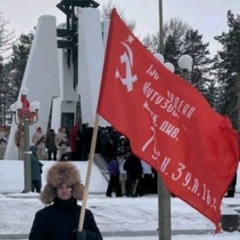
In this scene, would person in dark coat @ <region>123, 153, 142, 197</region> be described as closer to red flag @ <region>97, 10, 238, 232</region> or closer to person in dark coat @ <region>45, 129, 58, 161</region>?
person in dark coat @ <region>45, 129, 58, 161</region>

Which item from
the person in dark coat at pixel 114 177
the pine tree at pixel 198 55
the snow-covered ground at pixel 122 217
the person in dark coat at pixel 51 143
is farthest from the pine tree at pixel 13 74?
the snow-covered ground at pixel 122 217

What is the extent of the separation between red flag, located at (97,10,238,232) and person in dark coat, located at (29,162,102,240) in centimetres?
82

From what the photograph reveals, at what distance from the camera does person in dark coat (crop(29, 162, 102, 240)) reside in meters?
4.95

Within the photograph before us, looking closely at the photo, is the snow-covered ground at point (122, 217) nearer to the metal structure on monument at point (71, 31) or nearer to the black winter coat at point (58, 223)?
the black winter coat at point (58, 223)

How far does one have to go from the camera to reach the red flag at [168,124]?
5.91 metres

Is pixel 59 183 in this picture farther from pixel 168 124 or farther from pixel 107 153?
pixel 107 153

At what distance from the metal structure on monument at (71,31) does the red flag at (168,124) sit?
98.8 ft

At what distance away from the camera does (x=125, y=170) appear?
1978 centimetres

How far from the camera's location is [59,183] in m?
5.09

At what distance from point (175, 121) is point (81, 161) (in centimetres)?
2134

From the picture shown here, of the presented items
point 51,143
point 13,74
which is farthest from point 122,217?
point 13,74

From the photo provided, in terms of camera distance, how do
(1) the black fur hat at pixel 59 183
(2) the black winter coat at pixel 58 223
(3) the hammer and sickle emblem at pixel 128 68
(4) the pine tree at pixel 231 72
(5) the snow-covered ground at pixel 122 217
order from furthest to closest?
(4) the pine tree at pixel 231 72 < (5) the snow-covered ground at pixel 122 217 < (3) the hammer and sickle emblem at pixel 128 68 < (1) the black fur hat at pixel 59 183 < (2) the black winter coat at pixel 58 223

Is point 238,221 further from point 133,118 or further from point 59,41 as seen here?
point 59,41

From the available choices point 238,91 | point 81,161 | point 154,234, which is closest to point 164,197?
Result: point 154,234
